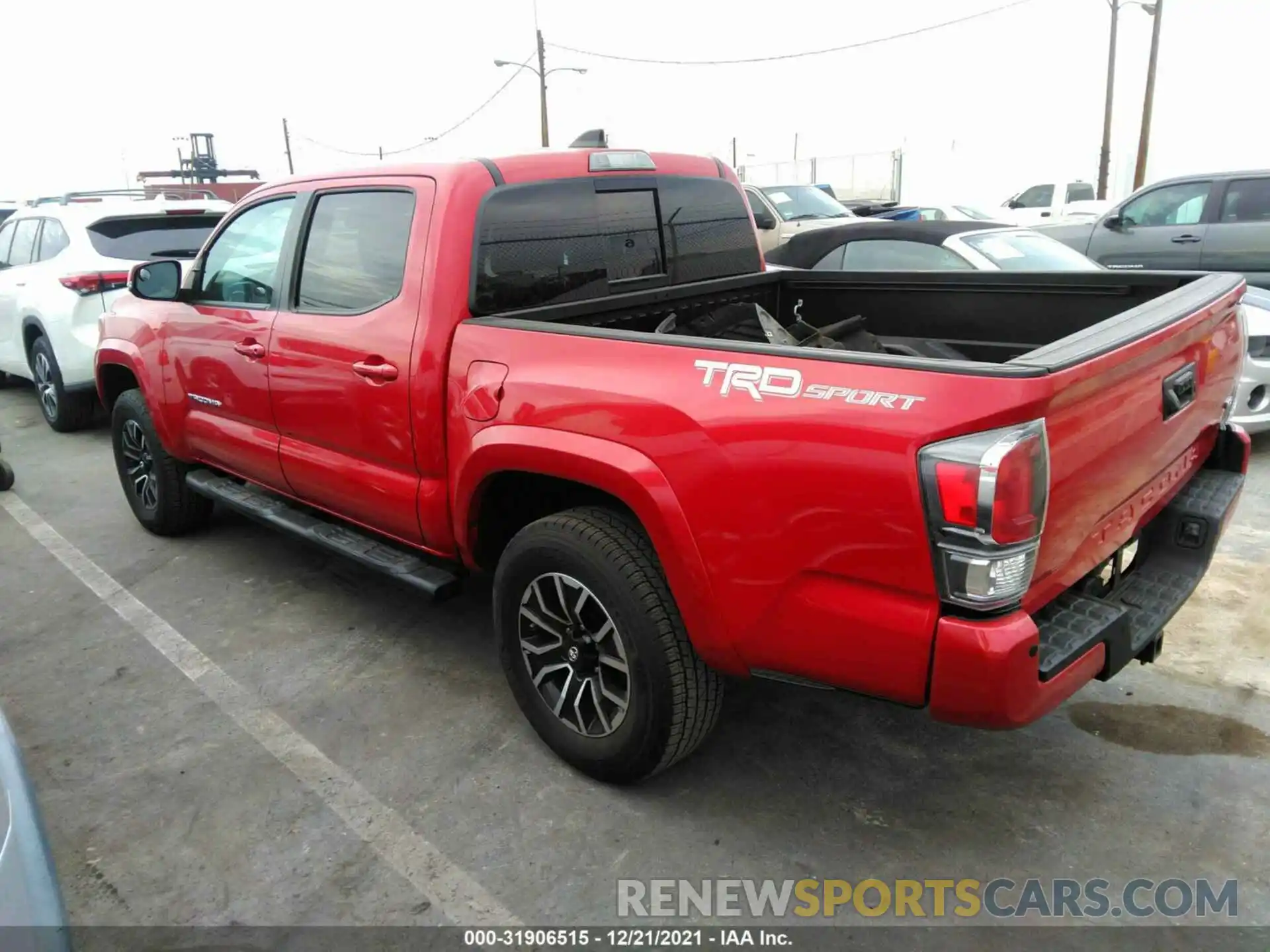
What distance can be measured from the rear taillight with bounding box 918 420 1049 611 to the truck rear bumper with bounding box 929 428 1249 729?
10 centimetres

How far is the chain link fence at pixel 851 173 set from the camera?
2594cm

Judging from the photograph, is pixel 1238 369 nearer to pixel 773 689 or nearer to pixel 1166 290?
pixel 1166 290

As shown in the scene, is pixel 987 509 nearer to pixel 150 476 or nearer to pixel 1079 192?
pixel 150 476

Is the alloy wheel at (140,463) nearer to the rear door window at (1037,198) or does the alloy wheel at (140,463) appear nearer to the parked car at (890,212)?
the parked car at (890,212)

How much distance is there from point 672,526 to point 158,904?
177 centimetres

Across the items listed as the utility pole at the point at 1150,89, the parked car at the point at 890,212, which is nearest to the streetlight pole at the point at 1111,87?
the utility pole at the point at 1150,89

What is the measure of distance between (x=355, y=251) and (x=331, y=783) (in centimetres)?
194

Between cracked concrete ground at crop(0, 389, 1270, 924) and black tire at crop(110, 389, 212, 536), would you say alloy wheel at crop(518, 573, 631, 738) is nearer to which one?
cracked concrete ground at crop(0, 389, 1270, 924)

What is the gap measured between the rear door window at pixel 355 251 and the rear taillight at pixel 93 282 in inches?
164

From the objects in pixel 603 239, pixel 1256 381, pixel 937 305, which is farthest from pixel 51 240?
pixel 1256 381

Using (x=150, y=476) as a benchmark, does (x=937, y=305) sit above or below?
above

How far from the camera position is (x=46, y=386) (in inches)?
305

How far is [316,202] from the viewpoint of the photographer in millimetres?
3768

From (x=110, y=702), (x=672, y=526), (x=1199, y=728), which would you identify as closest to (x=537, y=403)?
(x=672, y=526)
